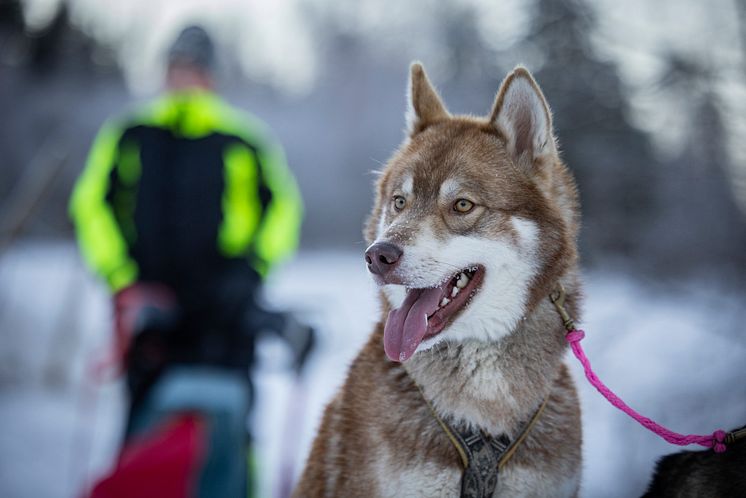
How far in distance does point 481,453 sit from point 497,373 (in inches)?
9.9

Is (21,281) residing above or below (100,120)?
below

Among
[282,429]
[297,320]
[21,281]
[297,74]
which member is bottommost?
[21,281]

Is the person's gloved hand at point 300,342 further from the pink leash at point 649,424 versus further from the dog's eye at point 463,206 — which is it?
the pink leash at point 649,424

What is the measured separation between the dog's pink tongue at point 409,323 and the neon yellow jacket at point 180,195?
1.86 m

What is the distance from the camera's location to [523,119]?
1754 millimetres

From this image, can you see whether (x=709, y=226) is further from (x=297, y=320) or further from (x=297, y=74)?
(x=297, y=74)

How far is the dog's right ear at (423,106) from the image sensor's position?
200cm

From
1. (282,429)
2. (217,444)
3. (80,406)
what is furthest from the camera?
(80,406)

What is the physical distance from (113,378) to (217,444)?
0.79 metres

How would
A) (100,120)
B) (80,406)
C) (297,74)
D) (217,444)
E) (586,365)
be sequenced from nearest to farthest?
1. (586,365)
2. (217,444)
3. (80,406)
4. (297,74)
5. (100,120)

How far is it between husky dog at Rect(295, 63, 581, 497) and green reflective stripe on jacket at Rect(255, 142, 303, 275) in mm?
1740

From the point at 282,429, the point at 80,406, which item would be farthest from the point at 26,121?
the point at 282,429

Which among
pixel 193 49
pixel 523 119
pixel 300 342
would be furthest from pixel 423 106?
pixel 193 49

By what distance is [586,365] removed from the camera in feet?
4.94
